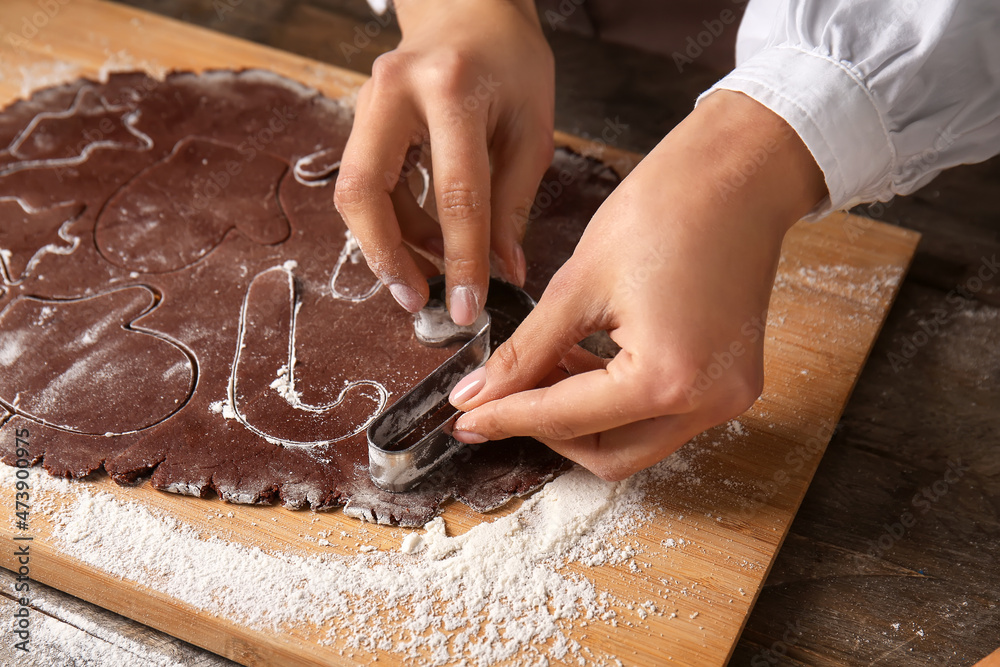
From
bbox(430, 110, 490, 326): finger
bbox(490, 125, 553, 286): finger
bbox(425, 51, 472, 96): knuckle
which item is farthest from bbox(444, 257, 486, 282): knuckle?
bbox(425, 51, 472, 96): knuckle

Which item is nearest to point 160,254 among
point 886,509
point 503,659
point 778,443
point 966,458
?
point 503,659

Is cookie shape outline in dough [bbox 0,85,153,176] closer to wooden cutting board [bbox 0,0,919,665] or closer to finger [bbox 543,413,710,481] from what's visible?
wooden cutting board [bbox 0,0,919,665]

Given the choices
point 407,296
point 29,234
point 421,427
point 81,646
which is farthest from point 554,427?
point 29,234

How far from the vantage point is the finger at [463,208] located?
112 centimetres

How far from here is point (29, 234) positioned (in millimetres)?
→ 1459

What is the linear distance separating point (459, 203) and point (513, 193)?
162mm

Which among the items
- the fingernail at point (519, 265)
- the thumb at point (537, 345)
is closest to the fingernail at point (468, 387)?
the thumb at point (537, 345)

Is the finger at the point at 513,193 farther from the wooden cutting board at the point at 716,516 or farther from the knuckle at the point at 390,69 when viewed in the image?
the wooden cutting board at the point at 716,516

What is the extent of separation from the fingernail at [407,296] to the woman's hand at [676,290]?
229mm

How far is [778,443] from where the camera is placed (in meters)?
1.20

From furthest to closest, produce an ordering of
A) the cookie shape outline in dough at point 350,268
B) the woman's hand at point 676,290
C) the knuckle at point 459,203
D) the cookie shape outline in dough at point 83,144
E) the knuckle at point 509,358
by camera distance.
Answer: the cookie shape outline in dough at point 83,144, the cookie shape outline in dough at point 350,268, the knuckle at point 459,203, the knuckle at point 509,358, the woman's hand at point 676,290

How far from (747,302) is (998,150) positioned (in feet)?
1.75

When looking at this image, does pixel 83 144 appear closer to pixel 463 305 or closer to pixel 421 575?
pixel 463 305

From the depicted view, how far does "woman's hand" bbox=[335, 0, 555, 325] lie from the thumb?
15cm
